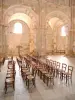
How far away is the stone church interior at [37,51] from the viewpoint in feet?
24.4

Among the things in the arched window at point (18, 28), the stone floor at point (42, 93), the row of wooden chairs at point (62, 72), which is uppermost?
the arched window at point (18, 28)

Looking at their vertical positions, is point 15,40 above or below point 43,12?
below

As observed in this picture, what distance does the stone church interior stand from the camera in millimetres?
7432

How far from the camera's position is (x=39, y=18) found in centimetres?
2200

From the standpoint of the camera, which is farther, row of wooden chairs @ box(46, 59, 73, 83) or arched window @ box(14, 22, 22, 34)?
arched window @ box(14, 22, 22, 34)

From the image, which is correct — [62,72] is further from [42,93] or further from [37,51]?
[37,51]

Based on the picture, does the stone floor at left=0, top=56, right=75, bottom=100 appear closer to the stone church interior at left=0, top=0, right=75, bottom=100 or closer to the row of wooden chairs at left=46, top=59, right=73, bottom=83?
the stone church interior at left=0, top=0, right=75, bottom=100

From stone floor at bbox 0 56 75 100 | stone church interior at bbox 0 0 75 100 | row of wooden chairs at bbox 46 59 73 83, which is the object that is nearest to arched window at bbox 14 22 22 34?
stone church interior at bbox 0 0 75 100

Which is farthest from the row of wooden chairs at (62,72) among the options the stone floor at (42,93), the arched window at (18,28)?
the arched window at (18,28)

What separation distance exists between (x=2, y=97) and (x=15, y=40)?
72.5 feet

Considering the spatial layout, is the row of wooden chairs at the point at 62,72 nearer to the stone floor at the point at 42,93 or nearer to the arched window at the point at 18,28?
the stone floor at the point at 42,93

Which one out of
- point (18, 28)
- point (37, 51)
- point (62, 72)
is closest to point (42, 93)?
point (62, 72)

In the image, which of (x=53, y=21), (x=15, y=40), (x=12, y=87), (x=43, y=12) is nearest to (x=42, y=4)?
(x=43, y=12)

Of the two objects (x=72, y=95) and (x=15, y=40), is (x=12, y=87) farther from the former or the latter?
(x=15, y=40)
